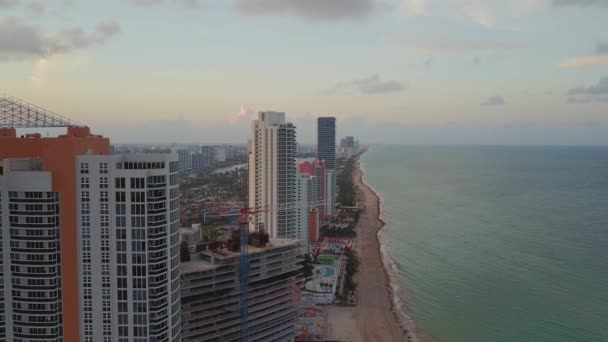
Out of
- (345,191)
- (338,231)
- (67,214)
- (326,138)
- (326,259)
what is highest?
(326,138)

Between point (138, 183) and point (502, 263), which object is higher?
point (138, 183)

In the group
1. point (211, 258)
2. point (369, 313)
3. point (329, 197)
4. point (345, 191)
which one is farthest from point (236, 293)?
point (345, 191)

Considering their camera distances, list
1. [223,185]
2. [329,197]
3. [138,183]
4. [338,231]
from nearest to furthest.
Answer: [138,183], [338,231], [329,197], [223,185]

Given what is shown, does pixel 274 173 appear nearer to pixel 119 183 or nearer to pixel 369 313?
pixel 369 313

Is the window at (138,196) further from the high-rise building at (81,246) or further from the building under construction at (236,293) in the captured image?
the building under construction at (236,293)

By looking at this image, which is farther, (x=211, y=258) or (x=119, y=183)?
(x=211, y=258)

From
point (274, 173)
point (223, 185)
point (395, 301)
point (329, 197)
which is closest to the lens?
point (395, 301)

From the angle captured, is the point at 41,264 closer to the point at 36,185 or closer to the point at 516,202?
the point at 36,185

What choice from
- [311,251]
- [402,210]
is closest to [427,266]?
[311,251]
